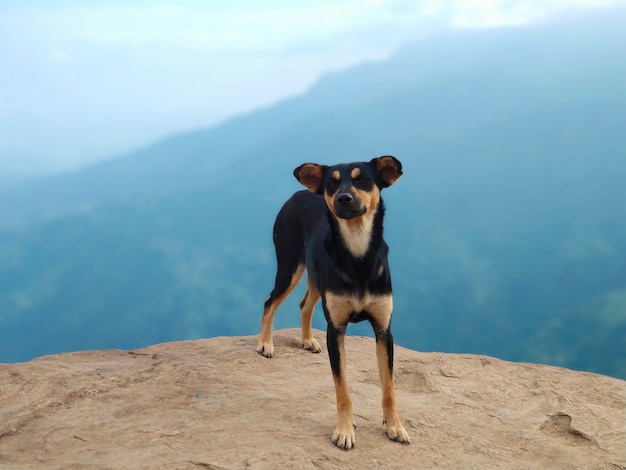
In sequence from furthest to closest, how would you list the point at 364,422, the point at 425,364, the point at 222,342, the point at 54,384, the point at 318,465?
the point at 222,342 → the point at 425,364 → the point at 54,384 → the point at 364,422 → the point at 318,465

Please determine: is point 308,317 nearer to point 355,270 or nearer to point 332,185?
point 355,270

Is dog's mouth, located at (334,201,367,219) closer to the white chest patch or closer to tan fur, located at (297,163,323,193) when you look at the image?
the white chest patch

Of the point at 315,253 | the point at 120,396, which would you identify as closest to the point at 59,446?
the point at 120,396

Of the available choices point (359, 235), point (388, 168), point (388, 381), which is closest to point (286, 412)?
point (388, 381)

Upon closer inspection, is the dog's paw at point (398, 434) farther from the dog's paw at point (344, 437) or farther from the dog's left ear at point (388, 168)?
the dog's left ear at point (388, 168)

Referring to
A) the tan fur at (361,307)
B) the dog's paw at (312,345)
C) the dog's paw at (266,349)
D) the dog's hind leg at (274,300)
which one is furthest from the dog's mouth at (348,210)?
the dog's paw at (312,345)

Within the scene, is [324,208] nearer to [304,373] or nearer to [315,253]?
[315,253]
